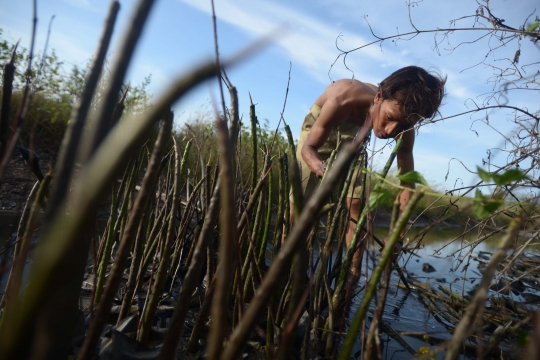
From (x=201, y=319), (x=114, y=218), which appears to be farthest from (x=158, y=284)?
(x=114, y=218)

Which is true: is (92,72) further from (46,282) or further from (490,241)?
(490,241)

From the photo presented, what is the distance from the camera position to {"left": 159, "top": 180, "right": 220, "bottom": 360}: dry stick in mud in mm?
585

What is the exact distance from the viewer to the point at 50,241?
1.39ft

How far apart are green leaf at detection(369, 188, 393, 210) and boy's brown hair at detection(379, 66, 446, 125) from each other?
1541 millimetres

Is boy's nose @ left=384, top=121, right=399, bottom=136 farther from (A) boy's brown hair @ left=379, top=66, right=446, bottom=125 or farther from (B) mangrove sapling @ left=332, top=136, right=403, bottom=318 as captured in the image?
(B) mangrove sapling @ left=332, top=136, right=403, bottom=318

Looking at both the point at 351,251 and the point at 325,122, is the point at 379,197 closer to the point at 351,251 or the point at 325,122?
the point at 351,251

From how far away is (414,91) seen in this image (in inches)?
87.4

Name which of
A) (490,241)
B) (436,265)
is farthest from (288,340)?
(490,241)

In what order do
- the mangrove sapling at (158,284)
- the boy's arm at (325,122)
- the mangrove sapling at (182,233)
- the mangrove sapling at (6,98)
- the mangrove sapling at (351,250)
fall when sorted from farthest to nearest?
the boy's arm at (325,122)
the mangrove sapling at (182,233)
the mangrove sapling at (351,250)
the mangrove sapling at (158,284)
the mangrove sapling at (6,98)

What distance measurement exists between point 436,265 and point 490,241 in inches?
148

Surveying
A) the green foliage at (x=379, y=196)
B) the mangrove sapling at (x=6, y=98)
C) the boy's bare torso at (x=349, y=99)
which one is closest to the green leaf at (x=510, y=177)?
the green foliage at (x=379, y=196)

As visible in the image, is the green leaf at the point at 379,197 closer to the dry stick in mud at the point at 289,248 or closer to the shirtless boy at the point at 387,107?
the dry stick in mud at the point at 289,248

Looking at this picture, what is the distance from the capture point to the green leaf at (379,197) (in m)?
0.71

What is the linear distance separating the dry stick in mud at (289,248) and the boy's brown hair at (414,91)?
73.2 inches
